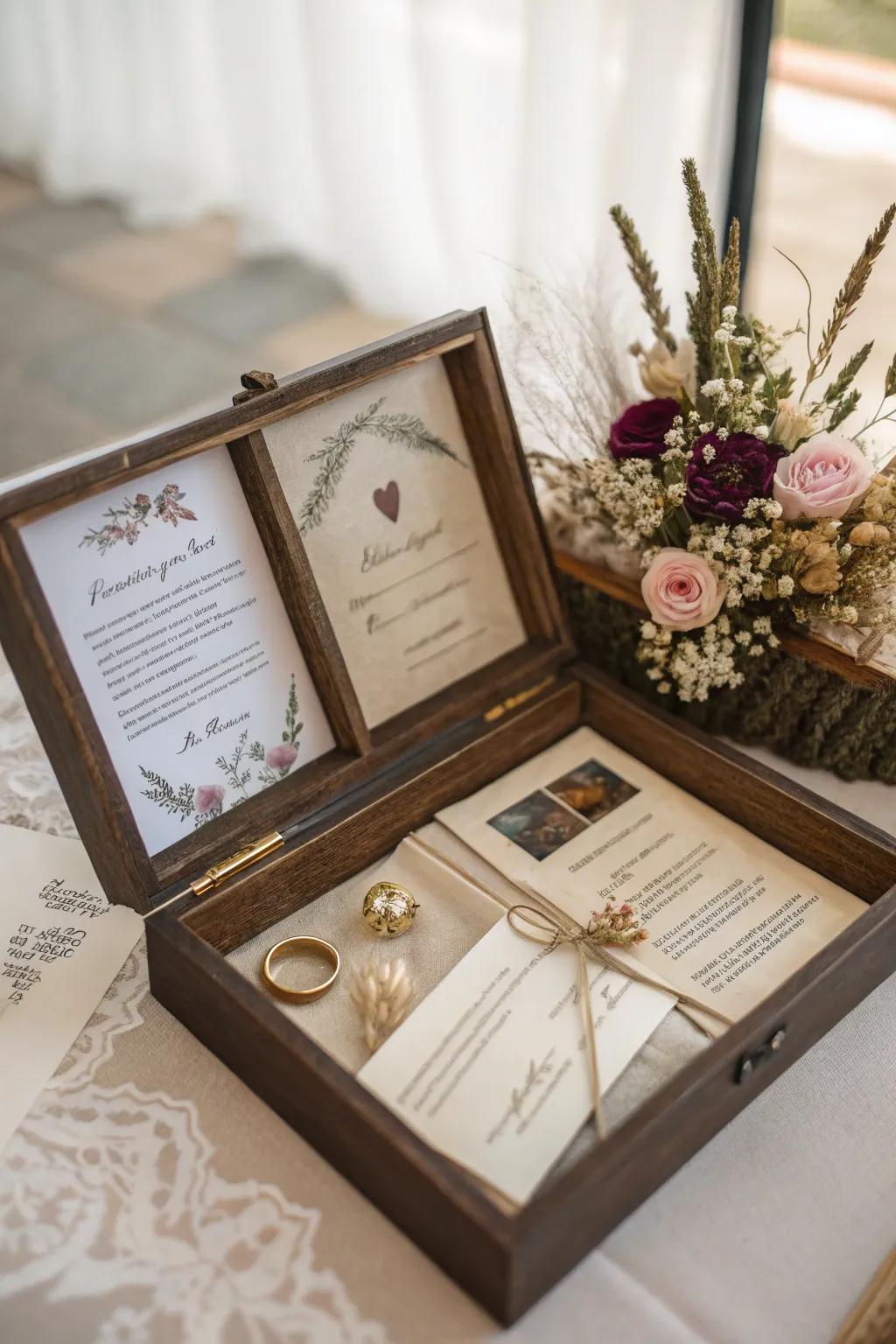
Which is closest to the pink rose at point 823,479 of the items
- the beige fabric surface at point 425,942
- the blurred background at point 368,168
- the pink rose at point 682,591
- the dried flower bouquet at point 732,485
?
the dried flower bouquet at point 732,485

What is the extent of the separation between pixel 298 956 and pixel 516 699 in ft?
1.25

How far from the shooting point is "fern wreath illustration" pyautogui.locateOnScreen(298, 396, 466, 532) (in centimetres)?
123

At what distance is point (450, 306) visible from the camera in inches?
117

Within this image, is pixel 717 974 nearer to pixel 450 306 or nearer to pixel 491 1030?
pixel 491 1030

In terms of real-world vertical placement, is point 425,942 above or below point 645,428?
below

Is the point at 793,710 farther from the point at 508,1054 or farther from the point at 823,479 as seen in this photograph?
the point at 508,1054

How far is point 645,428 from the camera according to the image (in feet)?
4.36

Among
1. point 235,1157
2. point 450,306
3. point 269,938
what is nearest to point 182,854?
point 269,938

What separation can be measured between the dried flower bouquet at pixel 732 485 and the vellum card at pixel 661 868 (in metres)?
0.13

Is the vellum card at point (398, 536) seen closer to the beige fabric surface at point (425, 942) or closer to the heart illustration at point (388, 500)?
the heart illustration at point (388, 500)

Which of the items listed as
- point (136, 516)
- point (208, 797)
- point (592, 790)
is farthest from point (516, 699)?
point (136, 516)

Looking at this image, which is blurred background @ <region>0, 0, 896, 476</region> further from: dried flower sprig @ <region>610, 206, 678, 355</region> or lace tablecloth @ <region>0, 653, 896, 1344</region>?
lace tablecloth @ <region>0, 653, 896, 1344</region>

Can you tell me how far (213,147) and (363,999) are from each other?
3187 mm

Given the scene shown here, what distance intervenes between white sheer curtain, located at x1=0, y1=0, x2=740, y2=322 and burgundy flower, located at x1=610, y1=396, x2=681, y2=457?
0.71m
